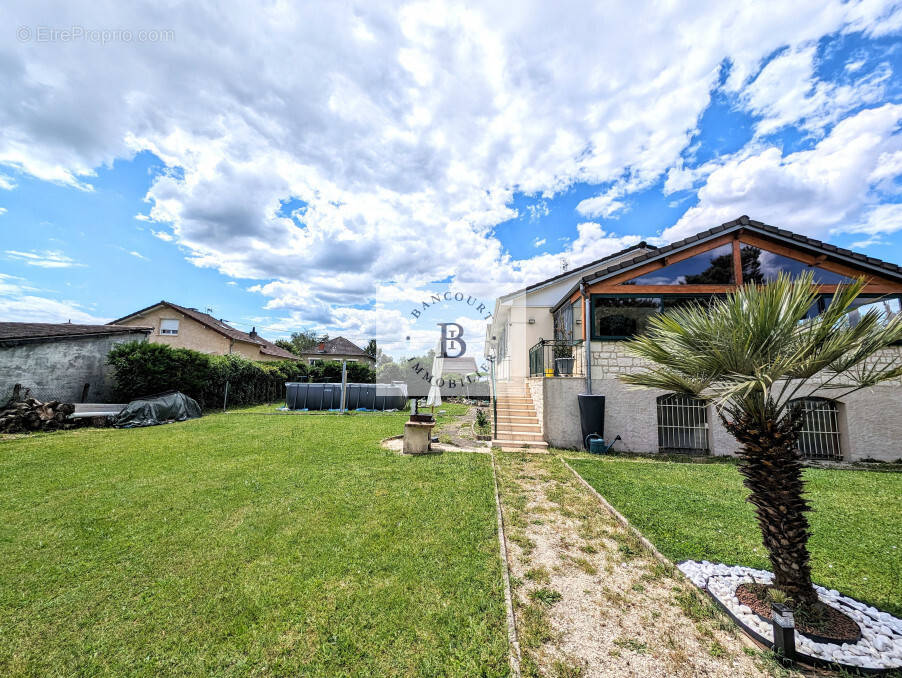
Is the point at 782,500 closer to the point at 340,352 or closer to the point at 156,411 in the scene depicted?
the point at 156,411

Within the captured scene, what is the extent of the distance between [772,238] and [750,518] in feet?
27.6

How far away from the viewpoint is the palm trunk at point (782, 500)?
104 inches

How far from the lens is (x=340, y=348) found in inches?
1364

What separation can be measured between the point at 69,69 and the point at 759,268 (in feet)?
55.8

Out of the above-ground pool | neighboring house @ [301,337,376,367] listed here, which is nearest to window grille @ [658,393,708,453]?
the above-ground pool

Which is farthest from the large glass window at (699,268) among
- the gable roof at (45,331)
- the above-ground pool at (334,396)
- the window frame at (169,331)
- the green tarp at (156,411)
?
the window frame at (169,331)

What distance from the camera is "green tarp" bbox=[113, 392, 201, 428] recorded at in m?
11.1

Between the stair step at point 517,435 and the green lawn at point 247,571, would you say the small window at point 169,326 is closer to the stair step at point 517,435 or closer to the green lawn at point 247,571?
the green lawn at point 247,571

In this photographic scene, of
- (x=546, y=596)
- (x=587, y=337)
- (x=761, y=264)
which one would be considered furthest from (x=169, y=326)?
(x=761, y=264)

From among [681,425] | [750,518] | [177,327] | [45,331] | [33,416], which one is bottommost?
[750,518]

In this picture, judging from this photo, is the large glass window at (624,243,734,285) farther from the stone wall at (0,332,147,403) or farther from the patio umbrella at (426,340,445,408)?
the stone wall at (0,332,147,403)

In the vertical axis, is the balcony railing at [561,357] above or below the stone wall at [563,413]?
above

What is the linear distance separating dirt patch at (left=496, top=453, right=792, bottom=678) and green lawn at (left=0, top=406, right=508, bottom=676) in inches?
12.8

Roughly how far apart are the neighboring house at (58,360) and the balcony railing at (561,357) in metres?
17.0
